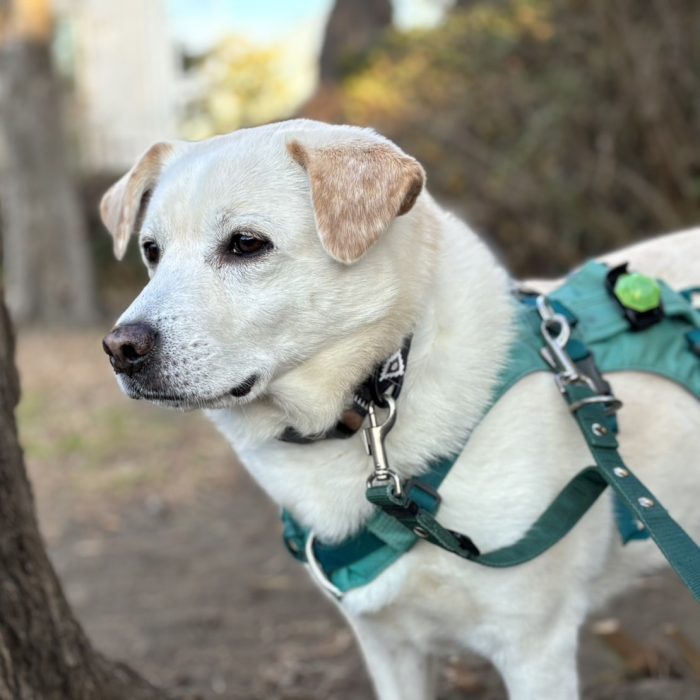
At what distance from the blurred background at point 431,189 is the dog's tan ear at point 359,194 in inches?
68.7

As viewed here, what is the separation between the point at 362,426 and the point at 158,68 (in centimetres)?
2250

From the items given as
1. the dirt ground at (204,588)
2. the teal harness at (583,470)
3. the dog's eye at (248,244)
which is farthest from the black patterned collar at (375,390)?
the dirt ground at (204,588)

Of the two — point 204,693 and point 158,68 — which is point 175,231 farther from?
point 158,68

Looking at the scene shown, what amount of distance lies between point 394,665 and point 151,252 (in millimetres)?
1238

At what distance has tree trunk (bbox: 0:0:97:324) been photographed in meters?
11.8

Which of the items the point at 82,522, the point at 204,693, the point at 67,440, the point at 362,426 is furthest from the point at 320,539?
the point at 67,440

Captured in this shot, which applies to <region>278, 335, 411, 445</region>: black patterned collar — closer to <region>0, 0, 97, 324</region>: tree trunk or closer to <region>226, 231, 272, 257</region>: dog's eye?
<region>226, 231, 272, 257</region>: dog's eye

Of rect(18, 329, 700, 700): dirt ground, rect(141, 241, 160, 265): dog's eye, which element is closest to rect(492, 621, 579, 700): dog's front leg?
rect(18, 329, 700, 700): dirt ground

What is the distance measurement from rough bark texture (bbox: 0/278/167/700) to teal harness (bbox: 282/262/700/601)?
0.63 m

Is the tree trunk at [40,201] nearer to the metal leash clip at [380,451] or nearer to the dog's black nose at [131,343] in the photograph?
the dog's black nose at [131,343]

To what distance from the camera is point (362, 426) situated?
2.21 metres

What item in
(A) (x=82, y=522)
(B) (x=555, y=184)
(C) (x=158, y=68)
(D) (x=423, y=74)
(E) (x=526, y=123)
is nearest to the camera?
(A) (x=82, y=522)

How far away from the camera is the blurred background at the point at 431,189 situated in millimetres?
3662

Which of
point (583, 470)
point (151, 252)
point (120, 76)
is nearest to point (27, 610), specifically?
point (151, 252)
